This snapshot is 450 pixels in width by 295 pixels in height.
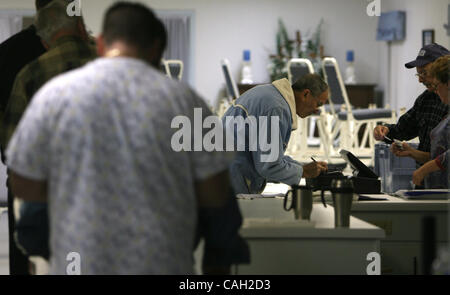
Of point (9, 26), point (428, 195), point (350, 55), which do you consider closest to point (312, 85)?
point (428, 195)

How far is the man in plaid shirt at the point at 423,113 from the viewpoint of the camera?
3.70 m

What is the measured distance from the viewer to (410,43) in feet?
35.5

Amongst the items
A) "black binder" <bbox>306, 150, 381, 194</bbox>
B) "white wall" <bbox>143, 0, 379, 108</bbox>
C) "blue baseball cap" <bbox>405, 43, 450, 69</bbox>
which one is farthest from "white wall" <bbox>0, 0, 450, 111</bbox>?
"black binder" <bbox>306, 150, 381, 194</bbox>

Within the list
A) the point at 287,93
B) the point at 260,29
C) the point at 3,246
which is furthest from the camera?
the point at 260,29

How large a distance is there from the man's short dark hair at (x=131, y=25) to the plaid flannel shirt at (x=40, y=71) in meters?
0.73

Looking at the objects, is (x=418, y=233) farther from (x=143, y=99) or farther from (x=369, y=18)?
(x=369, y=18)

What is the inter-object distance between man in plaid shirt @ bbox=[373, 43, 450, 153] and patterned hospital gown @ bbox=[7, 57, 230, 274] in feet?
7.21

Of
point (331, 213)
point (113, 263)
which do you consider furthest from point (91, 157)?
point (331, 213)

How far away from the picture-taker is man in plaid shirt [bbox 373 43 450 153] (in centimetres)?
370

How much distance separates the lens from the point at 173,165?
64.5 inches

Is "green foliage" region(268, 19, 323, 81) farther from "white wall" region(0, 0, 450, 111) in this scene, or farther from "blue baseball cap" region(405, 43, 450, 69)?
"blue baseball cap" region(405, 43, 450, 69)

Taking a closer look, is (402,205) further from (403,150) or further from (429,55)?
(429,55)

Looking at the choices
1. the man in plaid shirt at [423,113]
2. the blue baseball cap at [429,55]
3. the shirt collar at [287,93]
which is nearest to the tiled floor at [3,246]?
the shirt collar at [287,93]

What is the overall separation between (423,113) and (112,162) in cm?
260
